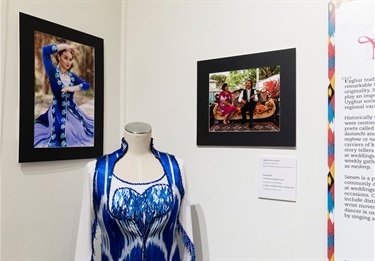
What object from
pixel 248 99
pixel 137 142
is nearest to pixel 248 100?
pixel 248 99

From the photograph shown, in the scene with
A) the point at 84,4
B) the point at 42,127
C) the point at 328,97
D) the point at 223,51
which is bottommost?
the point at 42,127

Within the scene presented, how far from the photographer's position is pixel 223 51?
167 cm

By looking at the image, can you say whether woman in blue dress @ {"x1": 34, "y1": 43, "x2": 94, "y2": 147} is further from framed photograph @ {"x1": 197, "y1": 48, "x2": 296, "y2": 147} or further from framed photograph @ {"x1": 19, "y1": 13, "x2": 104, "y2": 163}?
framed photograph @ {"x1": 197, "y1": 48, "x2": 296, "y2": 147}

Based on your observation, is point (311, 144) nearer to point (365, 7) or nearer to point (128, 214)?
point (365, 7)

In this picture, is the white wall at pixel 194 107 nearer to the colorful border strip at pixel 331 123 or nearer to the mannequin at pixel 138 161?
the colorful border strip at pixel 331 123

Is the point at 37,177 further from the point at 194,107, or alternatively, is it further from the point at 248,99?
the point at 248,99

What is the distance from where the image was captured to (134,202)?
134 centimetres

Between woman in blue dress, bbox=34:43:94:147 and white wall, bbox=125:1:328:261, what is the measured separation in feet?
1.06

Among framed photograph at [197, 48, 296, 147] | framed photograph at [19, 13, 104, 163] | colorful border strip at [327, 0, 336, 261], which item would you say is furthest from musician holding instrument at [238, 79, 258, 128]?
framed photograph at [19, 13, 104, 163]

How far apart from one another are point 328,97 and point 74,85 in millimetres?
1140

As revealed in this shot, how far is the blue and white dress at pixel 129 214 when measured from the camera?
1.34m

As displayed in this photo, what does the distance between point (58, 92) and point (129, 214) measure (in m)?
0.69

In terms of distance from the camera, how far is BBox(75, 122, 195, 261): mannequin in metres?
1.34

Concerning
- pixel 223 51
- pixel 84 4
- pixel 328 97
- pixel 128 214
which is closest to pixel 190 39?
pixel 223 51
